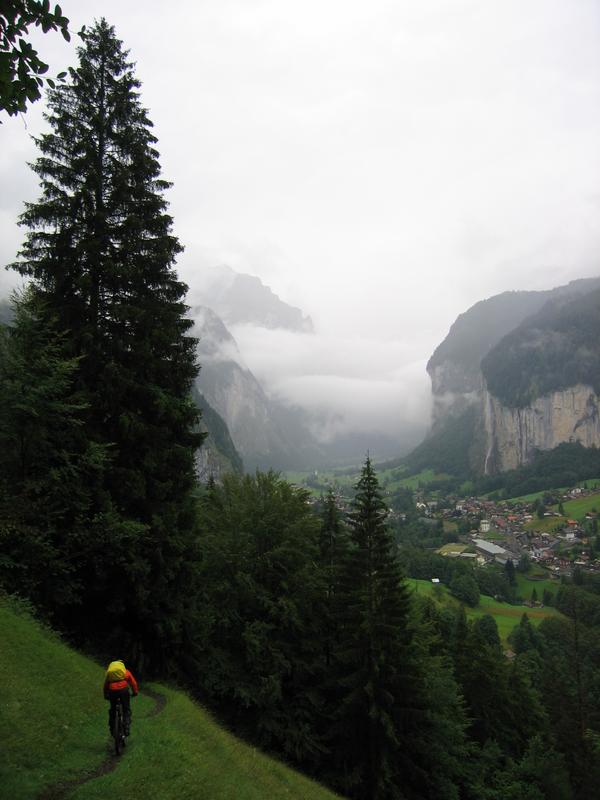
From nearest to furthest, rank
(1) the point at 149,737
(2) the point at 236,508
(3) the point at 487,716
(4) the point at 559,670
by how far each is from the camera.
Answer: (1) the point at 149,737 → (2) the point at 236,508 → (3) the point at 487,716 → (4) the point at 559,670

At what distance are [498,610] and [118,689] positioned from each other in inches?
3939

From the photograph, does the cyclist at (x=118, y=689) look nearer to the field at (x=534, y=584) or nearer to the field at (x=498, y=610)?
the field at (x=498, y=610)

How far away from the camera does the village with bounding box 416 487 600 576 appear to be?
128 meters

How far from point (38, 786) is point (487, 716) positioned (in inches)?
1516

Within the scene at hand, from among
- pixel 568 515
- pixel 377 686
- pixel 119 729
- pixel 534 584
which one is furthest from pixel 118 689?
pixel 568 515

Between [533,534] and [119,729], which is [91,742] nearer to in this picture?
[119,729]

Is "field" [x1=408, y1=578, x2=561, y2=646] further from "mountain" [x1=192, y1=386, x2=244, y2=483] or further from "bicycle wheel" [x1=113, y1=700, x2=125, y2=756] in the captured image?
"bicycle wheel" [x1=113, y1=700, x2=125, y2=756]

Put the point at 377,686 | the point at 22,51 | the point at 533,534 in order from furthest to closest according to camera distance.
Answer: the point at 533,534 < the point at 377,686 < the point at 22,51

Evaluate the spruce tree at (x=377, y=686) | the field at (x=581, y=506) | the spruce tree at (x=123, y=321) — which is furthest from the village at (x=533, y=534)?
the spruce tree at (x=123, y=321)

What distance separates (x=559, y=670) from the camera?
52656 mm

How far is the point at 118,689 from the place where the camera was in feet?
31.1

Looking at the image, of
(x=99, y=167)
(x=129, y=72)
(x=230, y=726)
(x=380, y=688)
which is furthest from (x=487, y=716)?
(x=129, y=72)

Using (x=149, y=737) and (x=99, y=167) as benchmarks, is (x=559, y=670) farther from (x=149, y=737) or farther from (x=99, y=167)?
(x=99, y=167)

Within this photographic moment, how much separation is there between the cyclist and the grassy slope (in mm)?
660
